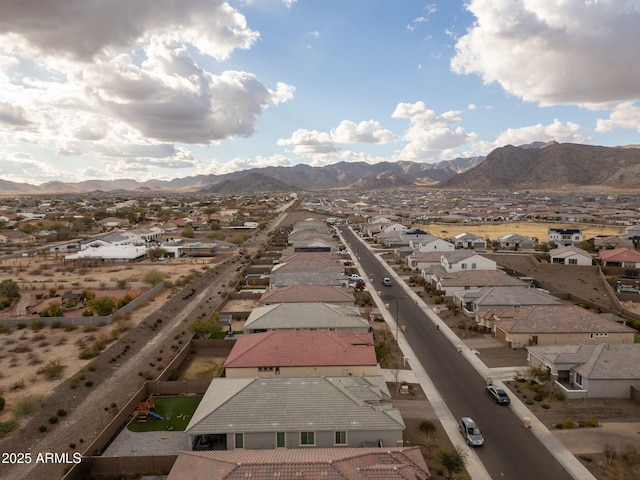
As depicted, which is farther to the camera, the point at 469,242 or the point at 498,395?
the point at 469,242

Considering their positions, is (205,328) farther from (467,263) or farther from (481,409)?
(467,263)

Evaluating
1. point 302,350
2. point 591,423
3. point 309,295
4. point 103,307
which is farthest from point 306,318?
point 103,307

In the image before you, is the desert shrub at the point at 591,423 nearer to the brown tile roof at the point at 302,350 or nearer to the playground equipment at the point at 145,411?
the brown tile roof at the point at 302,350

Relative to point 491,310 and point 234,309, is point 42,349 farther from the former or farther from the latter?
point 491,310

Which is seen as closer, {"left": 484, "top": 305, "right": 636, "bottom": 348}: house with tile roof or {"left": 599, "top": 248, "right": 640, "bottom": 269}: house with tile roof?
{"left": 484, "top": 305, "right": 636, "bottom": 348}: house with tile roof

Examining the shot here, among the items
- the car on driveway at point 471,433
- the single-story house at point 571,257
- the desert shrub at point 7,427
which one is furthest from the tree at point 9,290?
the single-story house at point 571,257

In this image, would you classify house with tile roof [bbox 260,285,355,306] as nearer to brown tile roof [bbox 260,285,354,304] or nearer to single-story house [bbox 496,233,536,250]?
brown tile roof [bbox 260,285,354,304]

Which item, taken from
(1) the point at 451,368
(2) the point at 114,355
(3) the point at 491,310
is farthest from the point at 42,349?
(3) the point at 491,310

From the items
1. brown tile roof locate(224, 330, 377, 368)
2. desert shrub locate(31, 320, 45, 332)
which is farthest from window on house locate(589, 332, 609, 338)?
desert shrub locate(31, 320, 45, 332)
